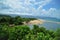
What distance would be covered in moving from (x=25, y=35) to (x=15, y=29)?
1.38ft

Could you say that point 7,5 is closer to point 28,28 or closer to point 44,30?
point 28,28

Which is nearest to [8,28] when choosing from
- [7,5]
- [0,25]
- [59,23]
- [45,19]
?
[0,25]

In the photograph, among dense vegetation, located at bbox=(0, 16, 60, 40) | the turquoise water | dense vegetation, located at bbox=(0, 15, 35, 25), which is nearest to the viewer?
dense vegetation, located at bbox=(0, 16, 60, 40)

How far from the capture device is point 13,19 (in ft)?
16.9

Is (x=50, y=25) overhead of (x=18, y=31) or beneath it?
overhead

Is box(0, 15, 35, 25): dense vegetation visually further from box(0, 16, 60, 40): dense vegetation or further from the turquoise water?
the turquoise water

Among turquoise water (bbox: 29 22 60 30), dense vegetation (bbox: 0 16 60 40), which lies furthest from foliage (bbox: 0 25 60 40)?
turquoise water (bbox: 29 22 60 30)

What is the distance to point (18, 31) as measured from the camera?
4598 mm

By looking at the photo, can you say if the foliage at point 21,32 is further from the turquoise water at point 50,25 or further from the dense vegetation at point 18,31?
the turquoise water at point 50,25

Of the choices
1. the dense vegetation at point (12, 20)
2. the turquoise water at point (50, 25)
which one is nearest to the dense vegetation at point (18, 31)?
the dense vegetation at point (12, 20)

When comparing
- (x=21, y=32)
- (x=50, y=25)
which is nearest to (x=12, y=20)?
(x=21, y=32)

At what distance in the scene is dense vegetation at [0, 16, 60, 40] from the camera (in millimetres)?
4273

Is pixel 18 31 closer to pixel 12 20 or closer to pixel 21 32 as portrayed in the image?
pixel 21 32

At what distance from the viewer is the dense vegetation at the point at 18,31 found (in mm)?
4273
